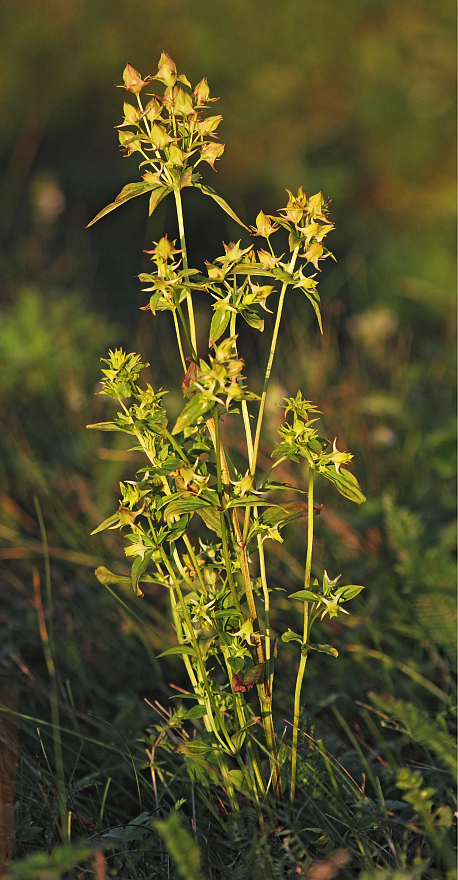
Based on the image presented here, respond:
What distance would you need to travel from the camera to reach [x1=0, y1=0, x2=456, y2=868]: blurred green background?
1.57 meters

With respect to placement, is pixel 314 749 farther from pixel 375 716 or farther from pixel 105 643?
pixel 105 643

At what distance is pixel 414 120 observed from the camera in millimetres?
3994

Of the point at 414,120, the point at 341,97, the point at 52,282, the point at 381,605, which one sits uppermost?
the point at 341,97

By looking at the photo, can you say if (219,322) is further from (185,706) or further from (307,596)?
(185,706)

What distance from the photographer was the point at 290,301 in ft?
10.3

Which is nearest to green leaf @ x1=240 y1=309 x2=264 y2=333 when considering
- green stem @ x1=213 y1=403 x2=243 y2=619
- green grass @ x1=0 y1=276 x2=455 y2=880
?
green stem @ x1=213 y1=403 x2=243 y2=619

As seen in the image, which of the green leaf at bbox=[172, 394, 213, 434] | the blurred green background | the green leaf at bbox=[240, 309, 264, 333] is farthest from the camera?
the blurred green background

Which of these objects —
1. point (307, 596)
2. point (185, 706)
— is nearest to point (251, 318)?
point (307, 596)

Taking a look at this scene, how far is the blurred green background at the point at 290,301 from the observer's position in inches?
62.0

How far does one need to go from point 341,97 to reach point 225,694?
4509 mm

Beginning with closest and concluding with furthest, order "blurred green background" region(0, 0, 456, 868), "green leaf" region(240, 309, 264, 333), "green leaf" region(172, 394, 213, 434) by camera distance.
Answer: "green leaf" region(172, 394, 213, 434) → "green leaf" region(240, 309, 264, 333) → "blurred green background" region(0, 0, 456, 868)

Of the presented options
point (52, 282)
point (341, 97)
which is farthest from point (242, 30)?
point (52, 282)

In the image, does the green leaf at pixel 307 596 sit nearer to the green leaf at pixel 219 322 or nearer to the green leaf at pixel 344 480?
the green leaf at pixel 344 480

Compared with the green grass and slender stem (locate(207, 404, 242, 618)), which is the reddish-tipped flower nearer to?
slender stem (locate(207, 404, 242, 618))
